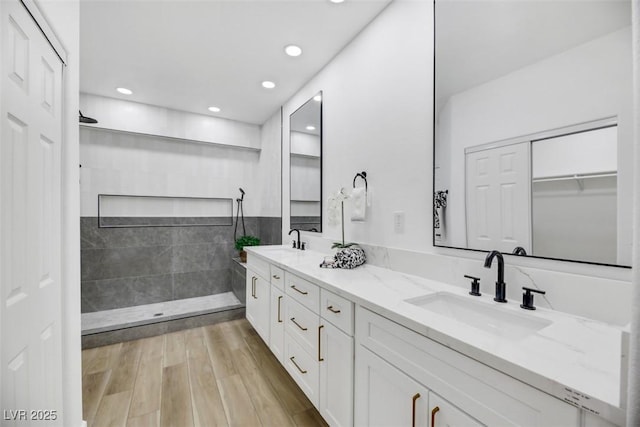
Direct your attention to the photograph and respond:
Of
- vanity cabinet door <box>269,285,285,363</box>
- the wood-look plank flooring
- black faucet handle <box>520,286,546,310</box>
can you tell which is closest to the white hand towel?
vanity cabinet door <box>269,285,285,363</box>

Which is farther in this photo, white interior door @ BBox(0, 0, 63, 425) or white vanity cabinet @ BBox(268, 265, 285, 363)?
white vanity cabinet @ BBox(268, 265, 285, 363)

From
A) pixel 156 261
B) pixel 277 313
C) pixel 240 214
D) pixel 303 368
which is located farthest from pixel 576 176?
pixel 156 261

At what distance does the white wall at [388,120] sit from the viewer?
62.8 inches

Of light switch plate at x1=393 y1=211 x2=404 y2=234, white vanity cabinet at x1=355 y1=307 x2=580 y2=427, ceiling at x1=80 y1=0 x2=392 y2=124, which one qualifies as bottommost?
white vanity cabinet at x1=355 y1=307 x2=580 y2=427

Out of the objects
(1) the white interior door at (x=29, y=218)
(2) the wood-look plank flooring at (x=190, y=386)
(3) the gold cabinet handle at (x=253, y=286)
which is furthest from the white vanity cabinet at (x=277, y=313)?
(1) the white interior door at (x=29, y=218)

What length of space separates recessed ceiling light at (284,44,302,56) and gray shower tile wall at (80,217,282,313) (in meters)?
1.87

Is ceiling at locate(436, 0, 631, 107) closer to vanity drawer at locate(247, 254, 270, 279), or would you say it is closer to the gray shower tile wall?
vanity drawer at locate(247, 254, 270, 279)

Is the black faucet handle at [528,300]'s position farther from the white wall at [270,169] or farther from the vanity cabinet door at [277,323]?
the white wall at [270,169]

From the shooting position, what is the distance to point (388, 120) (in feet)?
6.01

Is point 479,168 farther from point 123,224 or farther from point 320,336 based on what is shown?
point 123,224

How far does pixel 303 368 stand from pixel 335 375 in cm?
39

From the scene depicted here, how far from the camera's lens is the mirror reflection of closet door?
1.15 metres

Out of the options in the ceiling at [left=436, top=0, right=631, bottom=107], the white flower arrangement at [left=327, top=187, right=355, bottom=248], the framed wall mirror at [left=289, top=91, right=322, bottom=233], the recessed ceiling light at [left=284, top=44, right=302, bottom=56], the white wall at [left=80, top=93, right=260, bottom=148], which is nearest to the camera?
the ceiling at [left=436, top=0, right=631, bottom=107]

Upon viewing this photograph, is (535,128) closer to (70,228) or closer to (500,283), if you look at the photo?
(500,283)
